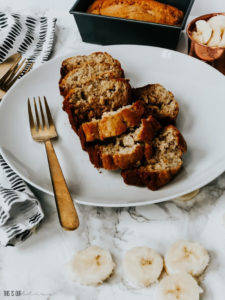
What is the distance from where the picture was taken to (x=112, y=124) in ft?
5.41

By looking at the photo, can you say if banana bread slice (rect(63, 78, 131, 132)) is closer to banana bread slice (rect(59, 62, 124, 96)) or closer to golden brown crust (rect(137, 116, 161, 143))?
banana bread slice (rect(59, 62, 124, 96))

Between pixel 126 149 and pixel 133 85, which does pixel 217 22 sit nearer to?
pixel 133 85

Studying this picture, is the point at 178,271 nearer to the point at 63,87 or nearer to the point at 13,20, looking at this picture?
the point at 63,87

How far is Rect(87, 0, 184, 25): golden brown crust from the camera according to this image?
234 centimetres

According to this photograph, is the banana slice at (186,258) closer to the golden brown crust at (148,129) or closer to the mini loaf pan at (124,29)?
the golden brown crust at (148,129)

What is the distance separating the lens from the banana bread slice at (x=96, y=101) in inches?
71.4

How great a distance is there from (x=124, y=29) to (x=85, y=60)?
0.40 metres

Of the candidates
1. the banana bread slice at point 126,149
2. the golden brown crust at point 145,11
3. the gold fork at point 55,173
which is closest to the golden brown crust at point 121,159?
the banana bread slice at point 126,149

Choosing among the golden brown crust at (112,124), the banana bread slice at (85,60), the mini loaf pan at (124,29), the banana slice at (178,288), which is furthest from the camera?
the mini loaf pan at (124,29)

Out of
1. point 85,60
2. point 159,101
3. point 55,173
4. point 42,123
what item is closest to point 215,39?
point 159,101

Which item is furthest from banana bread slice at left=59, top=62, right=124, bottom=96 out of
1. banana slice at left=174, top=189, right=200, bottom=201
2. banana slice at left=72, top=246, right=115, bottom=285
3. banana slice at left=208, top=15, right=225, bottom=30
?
banana slice at left=72, top=246, right=115, bottom=285

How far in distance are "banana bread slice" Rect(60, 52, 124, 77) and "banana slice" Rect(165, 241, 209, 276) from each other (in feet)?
3.80

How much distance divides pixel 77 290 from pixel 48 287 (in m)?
0.13

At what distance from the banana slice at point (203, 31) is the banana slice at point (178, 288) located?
54.5 inches
